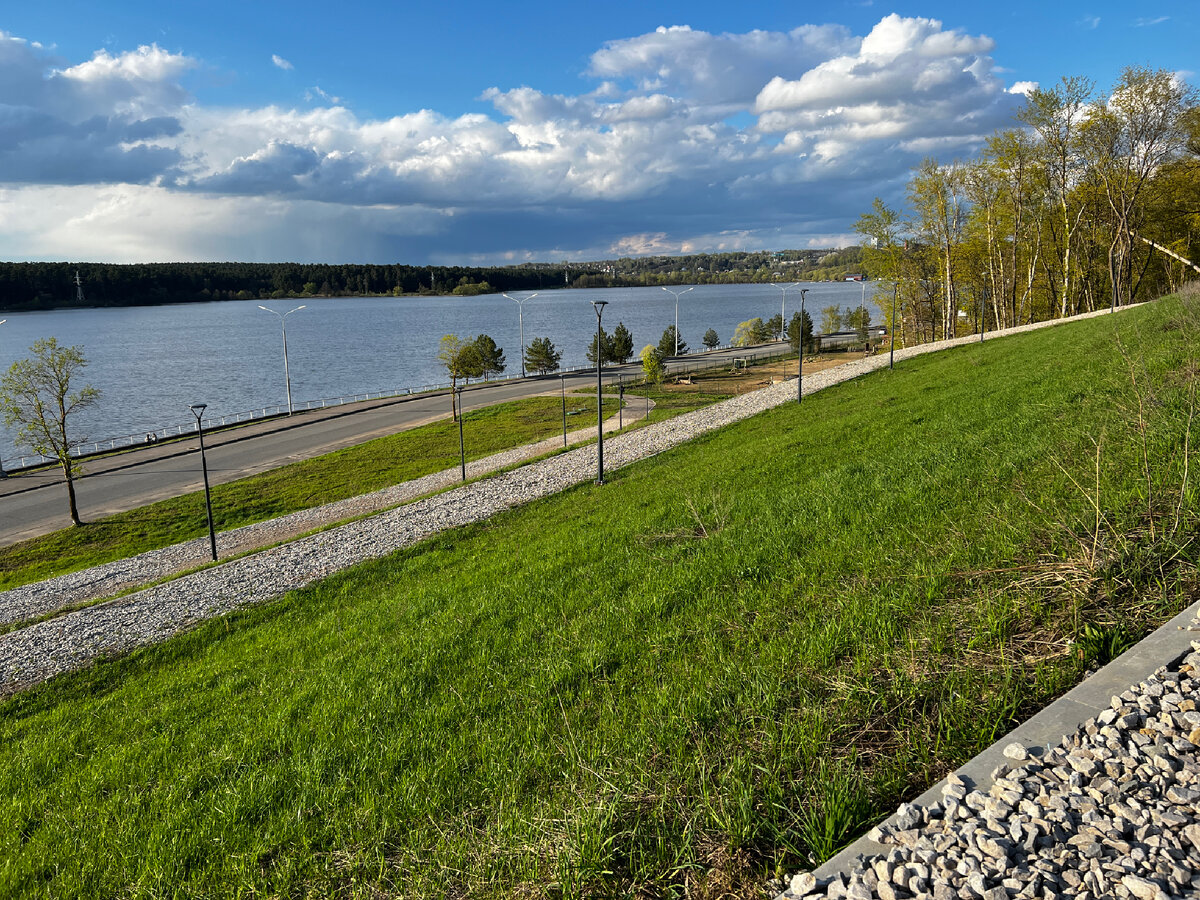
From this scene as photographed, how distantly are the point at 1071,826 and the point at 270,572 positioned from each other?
18.8 metres

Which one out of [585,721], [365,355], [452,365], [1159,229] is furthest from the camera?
[365,355]

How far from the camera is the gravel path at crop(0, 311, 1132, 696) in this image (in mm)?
14133

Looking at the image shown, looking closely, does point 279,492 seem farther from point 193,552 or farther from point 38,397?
point 38,397

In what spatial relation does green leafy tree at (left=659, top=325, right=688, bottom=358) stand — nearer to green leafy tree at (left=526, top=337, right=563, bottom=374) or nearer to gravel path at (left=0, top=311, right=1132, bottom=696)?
green leafy tree at (left=526, top=337, right=563, bottom=374)

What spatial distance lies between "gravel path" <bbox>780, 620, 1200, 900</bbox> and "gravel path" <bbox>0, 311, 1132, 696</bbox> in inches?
602

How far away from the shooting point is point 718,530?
36.4ft

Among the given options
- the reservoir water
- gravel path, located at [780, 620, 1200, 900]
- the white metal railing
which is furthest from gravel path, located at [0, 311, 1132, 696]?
the reservoir water

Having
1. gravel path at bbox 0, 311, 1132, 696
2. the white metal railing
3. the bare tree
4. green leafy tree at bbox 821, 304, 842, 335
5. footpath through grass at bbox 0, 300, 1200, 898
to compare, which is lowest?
gravel path at bbox 0, 311, 1132, 696

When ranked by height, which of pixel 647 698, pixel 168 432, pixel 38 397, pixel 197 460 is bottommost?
pixel 197 460

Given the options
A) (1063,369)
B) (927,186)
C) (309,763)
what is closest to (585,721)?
(309,763)

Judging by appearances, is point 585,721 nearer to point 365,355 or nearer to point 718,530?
point 718,530

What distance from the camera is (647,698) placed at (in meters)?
6.03

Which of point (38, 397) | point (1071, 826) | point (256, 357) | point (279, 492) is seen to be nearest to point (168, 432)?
point (38, 397)

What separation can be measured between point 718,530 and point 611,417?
3441 cm
